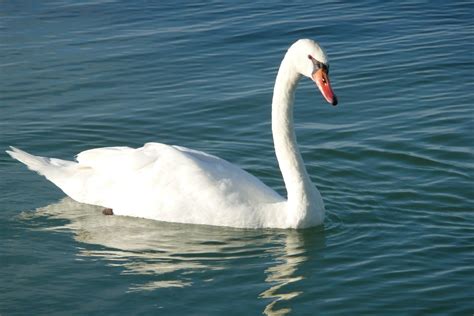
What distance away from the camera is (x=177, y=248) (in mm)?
10953

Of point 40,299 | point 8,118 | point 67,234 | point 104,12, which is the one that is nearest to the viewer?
point 40,299

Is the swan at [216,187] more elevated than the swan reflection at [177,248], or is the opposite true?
the swan at [216,187]

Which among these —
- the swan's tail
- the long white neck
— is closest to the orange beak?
the long white neck

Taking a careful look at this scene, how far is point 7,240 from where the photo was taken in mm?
11117

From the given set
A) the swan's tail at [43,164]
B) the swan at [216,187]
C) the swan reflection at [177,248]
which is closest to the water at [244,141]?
the swan reflection at [177,248]

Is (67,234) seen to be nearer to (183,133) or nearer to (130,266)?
(130,266)

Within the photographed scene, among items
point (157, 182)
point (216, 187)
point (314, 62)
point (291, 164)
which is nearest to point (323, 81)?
point (314, 62)

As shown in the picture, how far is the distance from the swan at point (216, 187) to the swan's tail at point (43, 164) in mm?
580

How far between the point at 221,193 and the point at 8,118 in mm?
4499

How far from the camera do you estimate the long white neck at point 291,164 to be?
11289 millimetres

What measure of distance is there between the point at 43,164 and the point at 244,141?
269cm

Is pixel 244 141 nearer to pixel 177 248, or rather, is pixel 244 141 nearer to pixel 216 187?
pixel 216 187

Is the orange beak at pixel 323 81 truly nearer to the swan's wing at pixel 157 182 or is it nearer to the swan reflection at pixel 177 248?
the swan's wing at pixel 157 182

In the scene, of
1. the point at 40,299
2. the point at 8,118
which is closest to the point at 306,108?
the point at 8,118
